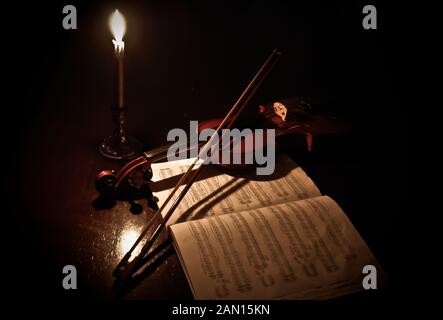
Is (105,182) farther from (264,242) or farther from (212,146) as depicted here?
(264,242)

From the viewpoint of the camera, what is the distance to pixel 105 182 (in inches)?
36.7

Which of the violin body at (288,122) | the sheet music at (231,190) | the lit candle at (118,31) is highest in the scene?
the lit candle at (118,31)

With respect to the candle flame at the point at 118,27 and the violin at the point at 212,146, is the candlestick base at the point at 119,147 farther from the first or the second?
the candle flame at the point at 118,27

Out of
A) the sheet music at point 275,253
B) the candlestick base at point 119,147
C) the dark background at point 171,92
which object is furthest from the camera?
the candlestick base at point 119,147

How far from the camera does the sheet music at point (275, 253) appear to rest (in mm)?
790

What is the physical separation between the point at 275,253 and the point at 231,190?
22 cm

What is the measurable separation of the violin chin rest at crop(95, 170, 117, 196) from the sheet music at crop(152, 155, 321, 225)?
0.11m

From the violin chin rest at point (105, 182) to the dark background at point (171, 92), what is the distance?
0.15 ft

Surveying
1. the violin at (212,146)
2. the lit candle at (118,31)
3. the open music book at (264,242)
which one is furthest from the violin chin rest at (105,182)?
the lit candle at (118,31)

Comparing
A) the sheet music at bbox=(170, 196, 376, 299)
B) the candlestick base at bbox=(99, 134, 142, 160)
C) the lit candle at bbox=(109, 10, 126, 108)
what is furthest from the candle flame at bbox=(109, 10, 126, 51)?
the sheet music at bbox=(170, 196, 376, 299)

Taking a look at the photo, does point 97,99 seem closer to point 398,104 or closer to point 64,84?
point 64,84

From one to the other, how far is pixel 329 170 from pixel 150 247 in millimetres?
542

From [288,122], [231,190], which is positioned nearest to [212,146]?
[231,190]
